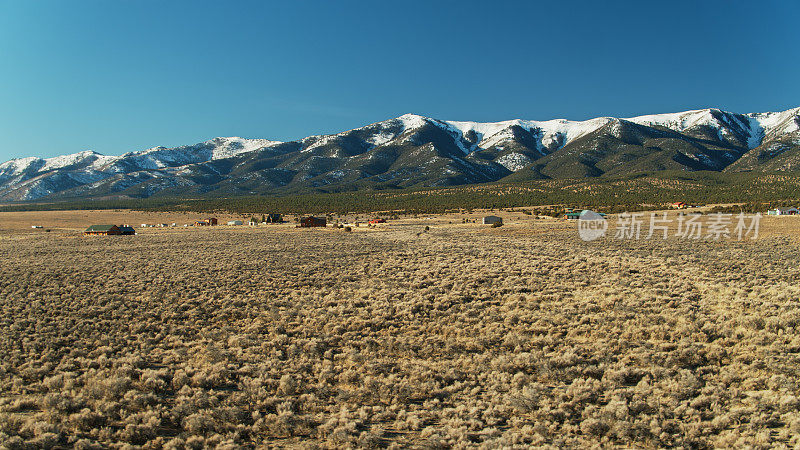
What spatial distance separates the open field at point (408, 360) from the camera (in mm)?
6234

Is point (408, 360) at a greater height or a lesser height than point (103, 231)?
lesser

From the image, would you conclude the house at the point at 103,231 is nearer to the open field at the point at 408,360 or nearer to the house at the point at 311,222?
the house at the point at 311,222

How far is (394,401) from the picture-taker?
23.7ft

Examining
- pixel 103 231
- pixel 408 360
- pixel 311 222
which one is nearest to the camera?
pixel 408 360

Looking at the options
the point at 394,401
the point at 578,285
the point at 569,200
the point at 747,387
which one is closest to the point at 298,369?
the point at 394,401

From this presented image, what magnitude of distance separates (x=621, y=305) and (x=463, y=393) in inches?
327

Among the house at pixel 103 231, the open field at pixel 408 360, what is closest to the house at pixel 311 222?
the house at pixel 103 231

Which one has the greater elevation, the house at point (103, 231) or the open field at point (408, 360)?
the house at point (103, 231)

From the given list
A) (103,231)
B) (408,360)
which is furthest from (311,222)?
(408,360)

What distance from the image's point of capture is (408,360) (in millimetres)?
9227

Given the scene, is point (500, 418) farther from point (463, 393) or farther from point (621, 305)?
point (621, 305)

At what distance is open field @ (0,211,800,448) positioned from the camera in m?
6.23

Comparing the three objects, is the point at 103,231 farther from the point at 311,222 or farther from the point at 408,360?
the point at 408,360

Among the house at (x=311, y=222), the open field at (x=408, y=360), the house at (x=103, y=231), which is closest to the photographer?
the open field at (x=408, y=360)
